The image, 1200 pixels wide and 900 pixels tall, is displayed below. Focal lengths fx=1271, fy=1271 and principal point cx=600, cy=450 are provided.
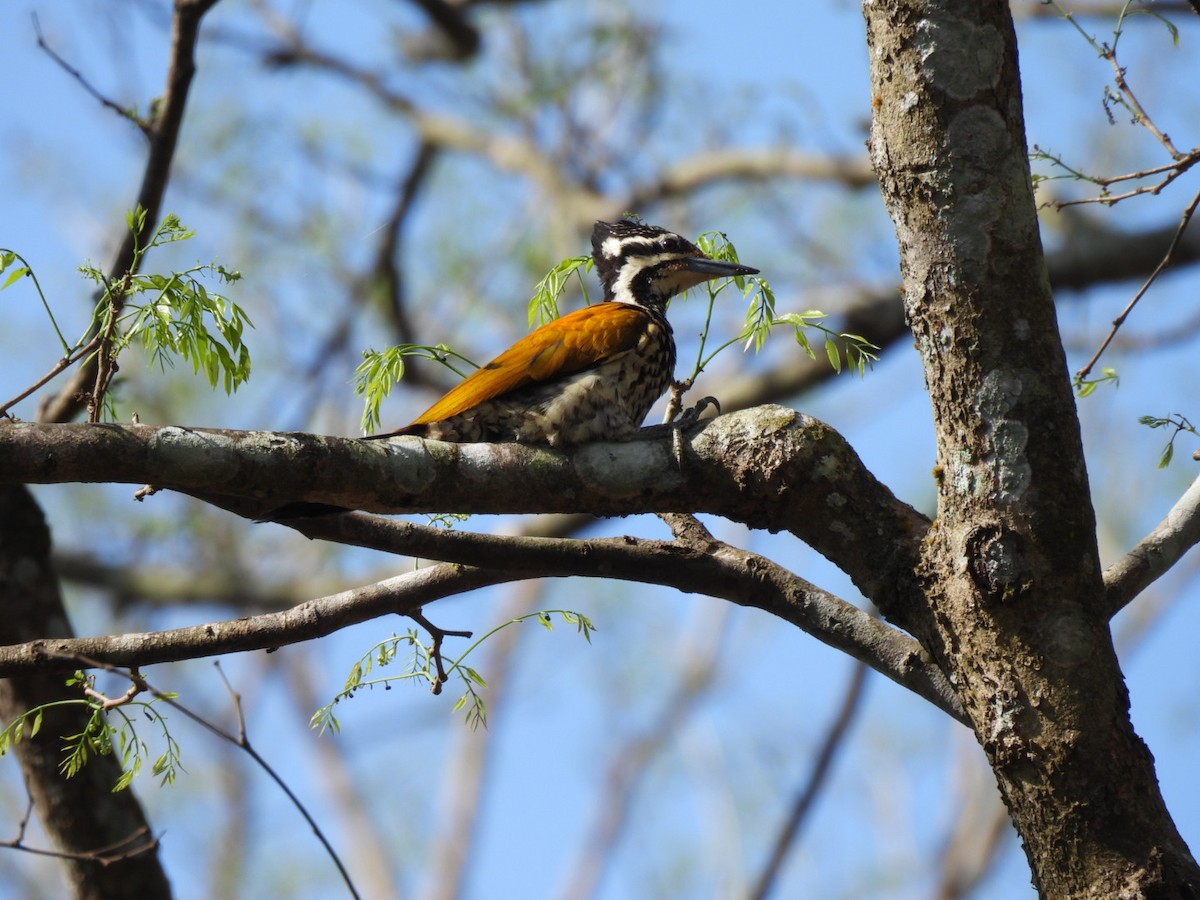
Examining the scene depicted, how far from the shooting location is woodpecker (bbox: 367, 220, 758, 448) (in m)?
3.75

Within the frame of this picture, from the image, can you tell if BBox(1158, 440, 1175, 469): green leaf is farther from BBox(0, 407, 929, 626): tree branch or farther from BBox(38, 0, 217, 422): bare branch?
BBox(38, 0, 217, 422): bare branch

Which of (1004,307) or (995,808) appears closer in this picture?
(1004,307)

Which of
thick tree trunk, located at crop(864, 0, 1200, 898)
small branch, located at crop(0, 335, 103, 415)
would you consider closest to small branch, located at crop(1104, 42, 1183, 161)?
thick tree trunk, located at crop(864, 0, 1200, 898)

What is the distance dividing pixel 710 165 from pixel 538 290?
26.1 ft

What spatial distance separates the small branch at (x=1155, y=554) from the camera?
2.97 m

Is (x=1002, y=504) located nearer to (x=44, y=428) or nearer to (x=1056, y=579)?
(x=1056, y=579)

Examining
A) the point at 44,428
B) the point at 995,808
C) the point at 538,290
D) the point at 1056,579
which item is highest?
the point at 995,808

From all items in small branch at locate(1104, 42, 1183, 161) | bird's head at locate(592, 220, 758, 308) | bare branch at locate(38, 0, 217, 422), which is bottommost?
small branch at locate(1104, 42, 1183, 161)

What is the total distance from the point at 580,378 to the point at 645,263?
119 cm

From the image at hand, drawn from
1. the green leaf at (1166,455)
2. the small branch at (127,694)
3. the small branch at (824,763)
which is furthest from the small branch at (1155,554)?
the small branch at (824,763)

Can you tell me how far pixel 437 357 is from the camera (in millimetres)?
3615

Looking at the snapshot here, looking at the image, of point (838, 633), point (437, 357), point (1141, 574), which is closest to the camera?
point (1141, 574)

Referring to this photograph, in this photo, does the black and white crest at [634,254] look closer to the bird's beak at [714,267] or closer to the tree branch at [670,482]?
the bird's beak at [714,267]

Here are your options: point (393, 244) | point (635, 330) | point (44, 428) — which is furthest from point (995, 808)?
point (44, 428)
